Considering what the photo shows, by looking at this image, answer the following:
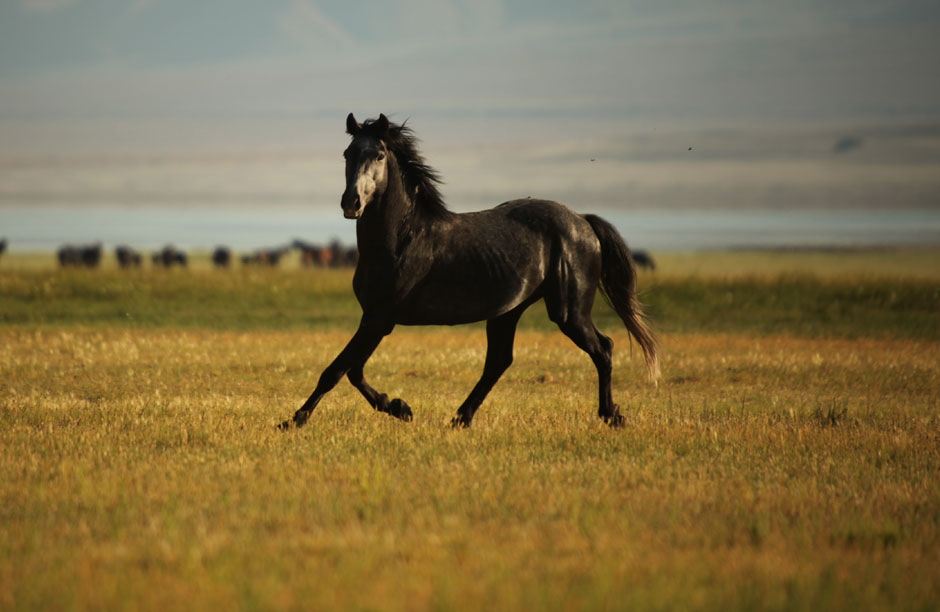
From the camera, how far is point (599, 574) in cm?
498

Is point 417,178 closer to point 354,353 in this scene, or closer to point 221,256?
point 354,353

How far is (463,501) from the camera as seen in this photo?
6520mm

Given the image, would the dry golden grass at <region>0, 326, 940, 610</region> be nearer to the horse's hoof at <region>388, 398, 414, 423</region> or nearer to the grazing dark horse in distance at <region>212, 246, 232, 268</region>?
the horse's hoof at <region>388, 398, 414, 423</region>

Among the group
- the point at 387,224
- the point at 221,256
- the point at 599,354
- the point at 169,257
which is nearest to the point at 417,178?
the point at 387,224

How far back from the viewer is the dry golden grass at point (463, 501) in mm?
4824

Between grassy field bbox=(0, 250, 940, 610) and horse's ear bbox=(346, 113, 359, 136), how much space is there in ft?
Result: 9.10

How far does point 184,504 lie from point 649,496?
3.10m

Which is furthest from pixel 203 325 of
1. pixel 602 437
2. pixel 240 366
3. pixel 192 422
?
pixel 602 437

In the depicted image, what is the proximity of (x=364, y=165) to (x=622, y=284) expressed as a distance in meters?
3.35

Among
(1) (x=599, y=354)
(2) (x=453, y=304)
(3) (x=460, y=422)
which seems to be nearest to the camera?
(2) (x=453, y=304)

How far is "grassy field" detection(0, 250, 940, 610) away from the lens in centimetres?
487

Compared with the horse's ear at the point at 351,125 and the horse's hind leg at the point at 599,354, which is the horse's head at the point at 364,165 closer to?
the horse's ear at the point at 351,125

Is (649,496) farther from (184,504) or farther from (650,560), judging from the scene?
(184,504)

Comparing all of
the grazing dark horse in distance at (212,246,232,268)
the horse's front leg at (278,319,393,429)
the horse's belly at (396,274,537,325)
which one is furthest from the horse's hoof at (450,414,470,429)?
the grazing dark horse in distance at (212,246,232,268)
